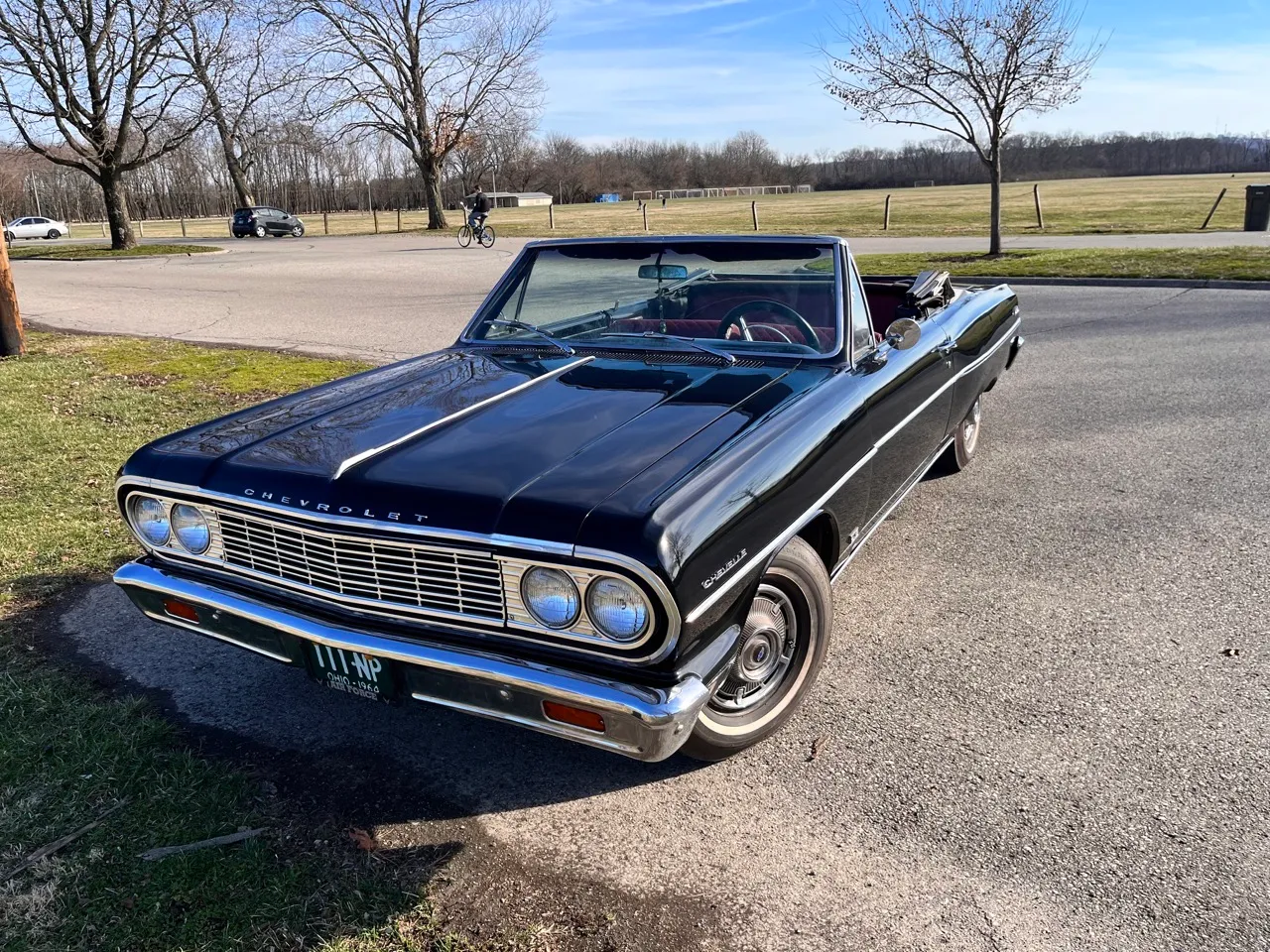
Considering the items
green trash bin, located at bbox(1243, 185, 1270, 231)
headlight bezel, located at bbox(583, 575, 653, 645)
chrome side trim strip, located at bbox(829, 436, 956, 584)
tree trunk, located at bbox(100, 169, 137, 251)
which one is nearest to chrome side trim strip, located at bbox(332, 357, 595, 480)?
headlight bezel, located at bbox(583, 575, 653, 645)

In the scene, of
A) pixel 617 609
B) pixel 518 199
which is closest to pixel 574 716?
pixel 617 609

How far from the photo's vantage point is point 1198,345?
852 cm

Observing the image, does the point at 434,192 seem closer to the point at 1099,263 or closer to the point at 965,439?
the point at 1099,263

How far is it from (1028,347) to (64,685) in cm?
839

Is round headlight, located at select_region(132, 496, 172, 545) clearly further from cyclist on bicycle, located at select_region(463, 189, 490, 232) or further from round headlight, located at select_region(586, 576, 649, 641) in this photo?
cyclist on bicycle, located at select_region(463, 189, 490, 232)

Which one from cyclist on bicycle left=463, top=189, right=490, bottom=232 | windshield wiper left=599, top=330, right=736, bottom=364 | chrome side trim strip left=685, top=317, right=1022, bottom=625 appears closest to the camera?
chrome side trim strip left=685, top=317, right=1022, bottom=625

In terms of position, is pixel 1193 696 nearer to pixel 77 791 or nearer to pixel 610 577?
pixel 610 577

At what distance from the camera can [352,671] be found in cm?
253

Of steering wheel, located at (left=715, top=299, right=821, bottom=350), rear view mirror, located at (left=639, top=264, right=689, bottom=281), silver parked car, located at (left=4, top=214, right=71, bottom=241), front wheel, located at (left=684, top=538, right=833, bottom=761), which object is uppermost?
silver parked car, located at (left=4, top=214, right=71, bottom=241)

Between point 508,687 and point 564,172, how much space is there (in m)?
92.9

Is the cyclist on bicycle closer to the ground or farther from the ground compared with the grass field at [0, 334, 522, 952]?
farther from the ground

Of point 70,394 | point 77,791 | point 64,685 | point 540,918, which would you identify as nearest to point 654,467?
point 540,918

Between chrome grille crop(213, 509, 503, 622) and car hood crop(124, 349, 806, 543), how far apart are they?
0.29ft

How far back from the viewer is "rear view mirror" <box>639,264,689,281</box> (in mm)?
3938
